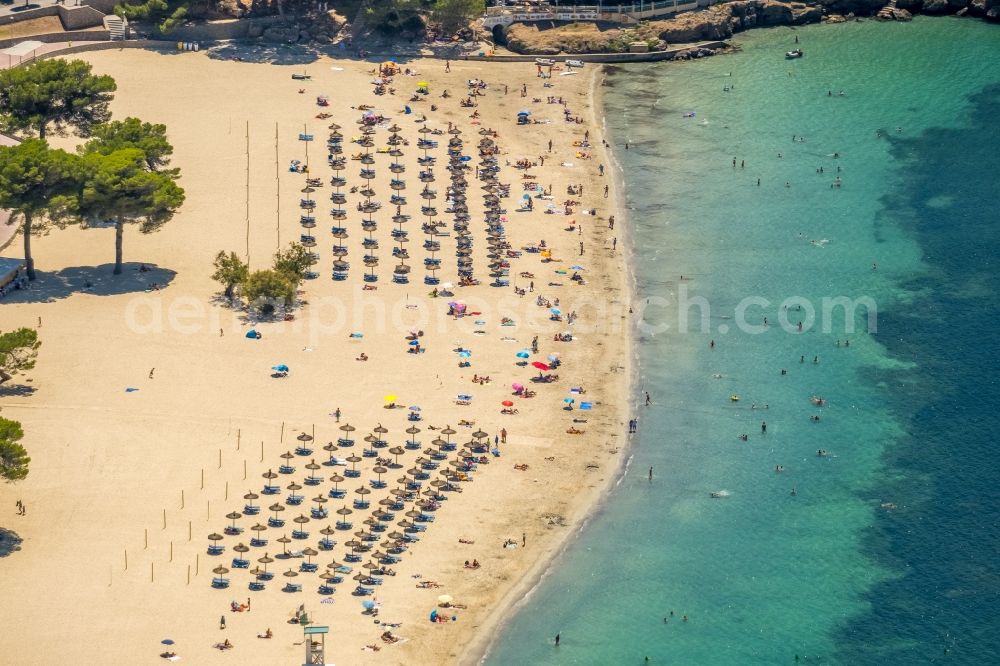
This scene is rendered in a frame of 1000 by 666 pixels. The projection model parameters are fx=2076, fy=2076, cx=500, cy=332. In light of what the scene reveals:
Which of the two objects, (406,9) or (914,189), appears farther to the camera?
(406,9)

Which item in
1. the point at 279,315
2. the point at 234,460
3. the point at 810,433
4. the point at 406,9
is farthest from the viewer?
the point at 406,9

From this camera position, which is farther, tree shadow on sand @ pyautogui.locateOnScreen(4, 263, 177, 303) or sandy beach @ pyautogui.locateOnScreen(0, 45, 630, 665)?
tree shadow on sand @ pyautogui.locateOnScreen(4, 263, 177, 303)

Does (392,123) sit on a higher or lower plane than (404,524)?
higher

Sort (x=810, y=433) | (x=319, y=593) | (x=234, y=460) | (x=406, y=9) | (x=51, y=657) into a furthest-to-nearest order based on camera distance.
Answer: (x=406, y=9) → (x=810, y=433) → (x=234, y=460) → (x=319, y=593) → (x=51, y=657)

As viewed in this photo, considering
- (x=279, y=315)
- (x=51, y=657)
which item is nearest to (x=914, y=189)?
(x=279, y=315)

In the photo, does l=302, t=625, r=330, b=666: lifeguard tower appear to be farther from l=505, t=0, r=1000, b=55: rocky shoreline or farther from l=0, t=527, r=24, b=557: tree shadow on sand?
l=505, t=0, r=1000, b=55: rocky shoreline

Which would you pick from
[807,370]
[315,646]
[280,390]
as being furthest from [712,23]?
[315,646]

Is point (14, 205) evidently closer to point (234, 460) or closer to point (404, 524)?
point (234, 460)

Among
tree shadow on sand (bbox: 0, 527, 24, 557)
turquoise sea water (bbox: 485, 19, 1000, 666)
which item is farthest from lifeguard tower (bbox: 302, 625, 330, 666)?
tree shadow on sand (bbox: 0, 527, 24, 557)
